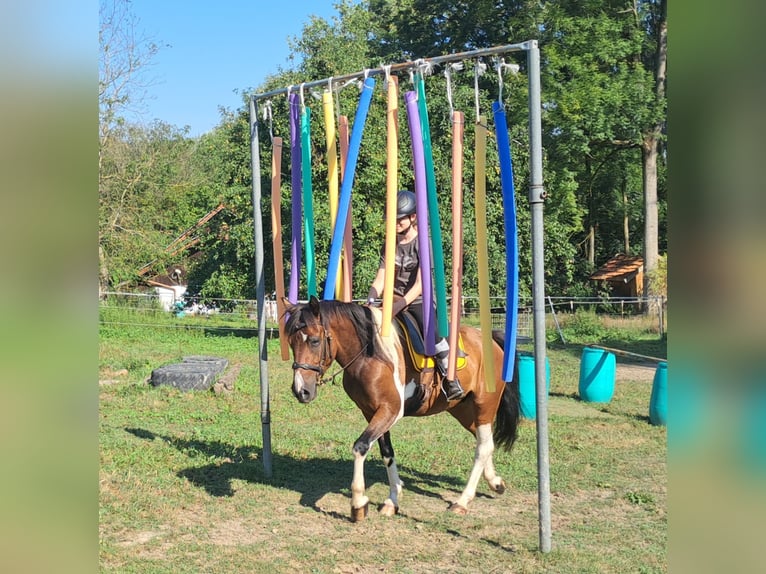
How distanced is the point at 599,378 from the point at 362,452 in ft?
21.4

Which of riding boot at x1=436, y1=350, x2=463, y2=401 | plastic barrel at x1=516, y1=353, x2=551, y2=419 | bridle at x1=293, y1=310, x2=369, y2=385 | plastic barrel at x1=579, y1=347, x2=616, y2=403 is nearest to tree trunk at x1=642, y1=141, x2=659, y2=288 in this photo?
plastic barrel at x1=579, y1=347, x2=616, y2=403

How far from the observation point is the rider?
576cm

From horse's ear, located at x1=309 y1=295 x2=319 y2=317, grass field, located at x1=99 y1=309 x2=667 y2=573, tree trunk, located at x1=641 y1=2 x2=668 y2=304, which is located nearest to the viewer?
grass field, located at x1=99 y1=309 x2=667 y2=573

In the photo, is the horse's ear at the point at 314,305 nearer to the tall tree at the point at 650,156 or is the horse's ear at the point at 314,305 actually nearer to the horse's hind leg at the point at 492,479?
the horse's hind leg at the point at 492,479

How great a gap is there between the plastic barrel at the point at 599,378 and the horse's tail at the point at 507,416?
4.60 meters

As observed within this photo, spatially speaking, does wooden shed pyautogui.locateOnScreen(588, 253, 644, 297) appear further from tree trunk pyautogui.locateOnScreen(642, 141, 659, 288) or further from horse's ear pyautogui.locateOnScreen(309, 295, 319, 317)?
horse's ear pyautogui.locateOnScreen(309, 295, 319, 317)

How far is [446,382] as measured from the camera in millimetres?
5871

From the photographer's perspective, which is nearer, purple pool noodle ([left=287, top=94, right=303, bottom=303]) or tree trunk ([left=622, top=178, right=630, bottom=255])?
purple pool noodle ([left=287, top=94, right=303, bottom=303])

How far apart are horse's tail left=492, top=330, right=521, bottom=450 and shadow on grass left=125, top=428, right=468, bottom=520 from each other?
640 mm

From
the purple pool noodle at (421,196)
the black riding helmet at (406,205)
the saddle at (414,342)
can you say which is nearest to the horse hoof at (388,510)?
the saddle at (414,342)

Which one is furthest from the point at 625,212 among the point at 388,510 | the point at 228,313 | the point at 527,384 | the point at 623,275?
the point at 388,510

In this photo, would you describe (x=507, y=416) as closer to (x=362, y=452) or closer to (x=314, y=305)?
(x=362, y=452)
